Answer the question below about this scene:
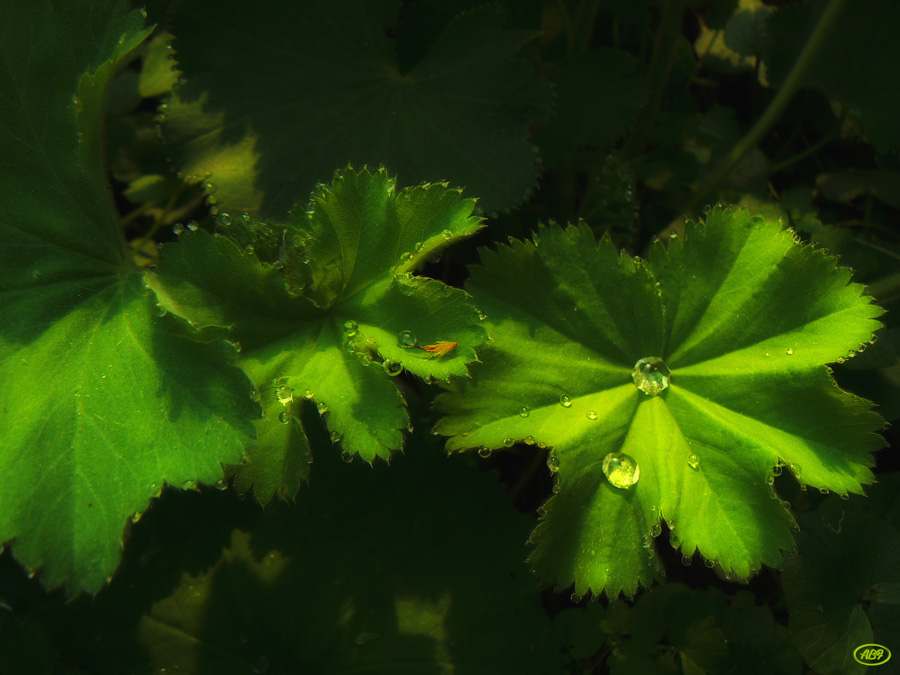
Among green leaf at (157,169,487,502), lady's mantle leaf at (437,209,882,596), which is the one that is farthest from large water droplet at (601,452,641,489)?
green leaf at (157,169,487,502)

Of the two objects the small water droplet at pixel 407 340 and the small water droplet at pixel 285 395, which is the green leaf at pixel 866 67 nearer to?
the small water droplet at pixel 407 340

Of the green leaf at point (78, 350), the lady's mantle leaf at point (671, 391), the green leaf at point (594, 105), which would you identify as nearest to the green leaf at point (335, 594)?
the lady's mantle leaf at point (671, 391)

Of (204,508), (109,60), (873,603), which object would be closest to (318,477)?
(204,508)

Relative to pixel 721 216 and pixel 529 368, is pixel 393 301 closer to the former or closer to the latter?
pixel 529 368

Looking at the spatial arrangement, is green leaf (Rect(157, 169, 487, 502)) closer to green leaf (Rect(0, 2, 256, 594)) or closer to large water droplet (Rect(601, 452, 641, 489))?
green leaf (Rect(0, 2, 256, 594))

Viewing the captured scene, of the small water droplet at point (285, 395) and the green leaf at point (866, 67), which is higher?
the green leaf at point (866, 67)

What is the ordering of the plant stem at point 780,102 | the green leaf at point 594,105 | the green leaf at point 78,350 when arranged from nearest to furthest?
the green leaf at point 78,350
the plant stem at point 780,102
the green leaf at point 594,105

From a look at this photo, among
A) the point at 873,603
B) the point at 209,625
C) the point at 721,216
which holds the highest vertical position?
the point at 721,216
